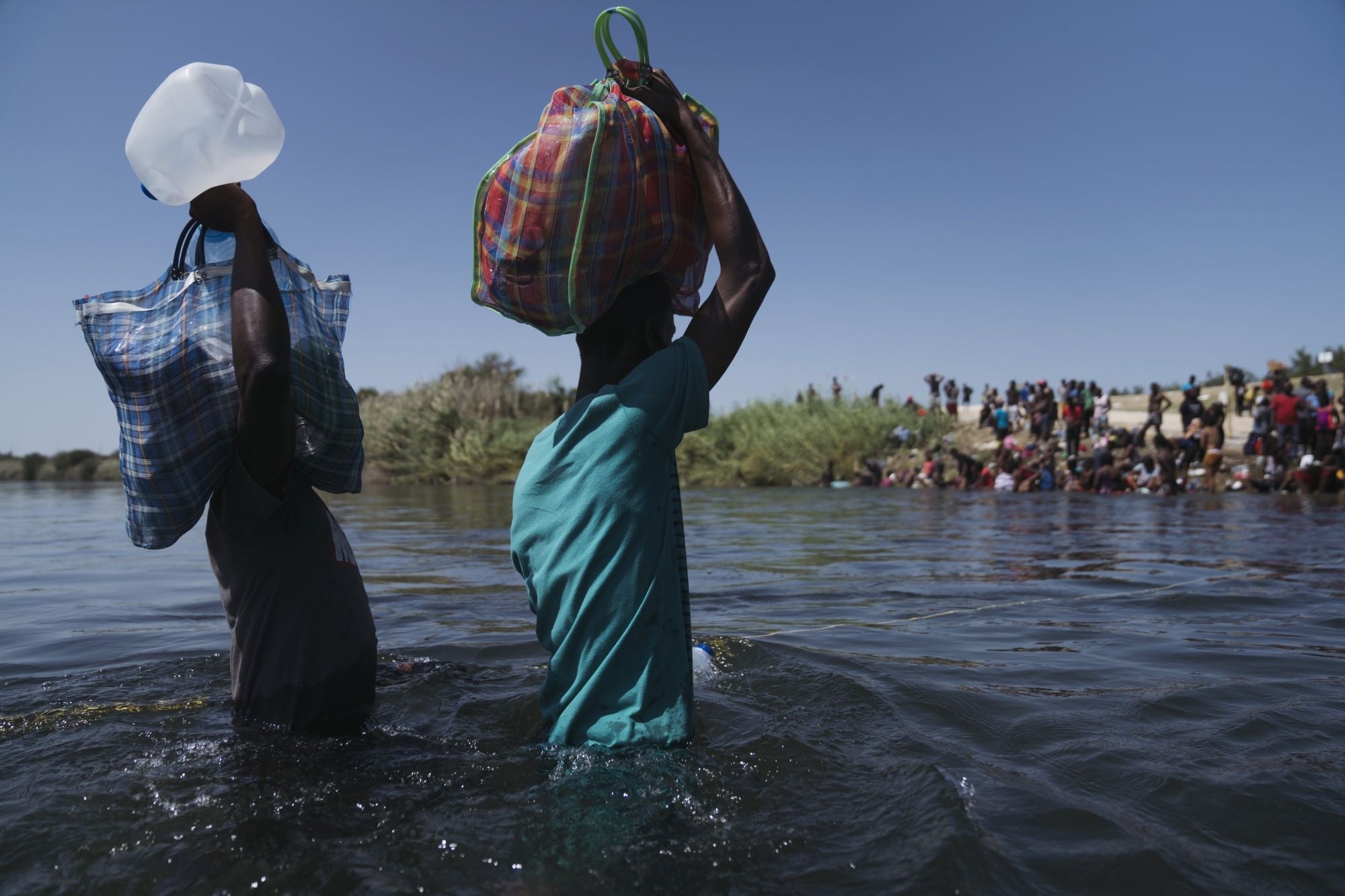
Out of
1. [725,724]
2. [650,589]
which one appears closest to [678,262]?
[650,589]

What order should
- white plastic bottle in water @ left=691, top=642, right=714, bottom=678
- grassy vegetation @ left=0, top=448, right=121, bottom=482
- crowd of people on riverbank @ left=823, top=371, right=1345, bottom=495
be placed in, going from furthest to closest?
grassy vegetation @ left=0, top=448, right=121, bottom=482 → crowd of people on riverbank @ left=823, top=371, right=1345, bottom=495 → white plastic bottle in water @ left=691, top=642, right=714, bottom=678

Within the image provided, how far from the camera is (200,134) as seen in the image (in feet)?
6.29

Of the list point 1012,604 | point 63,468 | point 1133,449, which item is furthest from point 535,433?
point 1012,604

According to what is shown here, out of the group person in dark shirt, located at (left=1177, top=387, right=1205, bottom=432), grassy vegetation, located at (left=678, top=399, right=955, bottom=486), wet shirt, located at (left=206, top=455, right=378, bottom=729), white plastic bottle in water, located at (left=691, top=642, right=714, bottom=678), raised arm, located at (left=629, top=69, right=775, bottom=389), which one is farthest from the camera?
grassy vegetation, located at (left=678, top=399, right=955, bottom=486)

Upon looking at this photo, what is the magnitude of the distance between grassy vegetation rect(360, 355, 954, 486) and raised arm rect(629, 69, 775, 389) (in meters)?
23.1

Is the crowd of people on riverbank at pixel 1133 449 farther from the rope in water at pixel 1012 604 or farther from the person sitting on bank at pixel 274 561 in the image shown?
the person sitting on bank at pixel 274 561

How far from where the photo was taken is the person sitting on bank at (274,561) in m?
1.85

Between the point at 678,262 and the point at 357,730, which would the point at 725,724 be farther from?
the point at 678,262

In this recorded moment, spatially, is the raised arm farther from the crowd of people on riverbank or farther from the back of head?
the crowd of people on riverbank

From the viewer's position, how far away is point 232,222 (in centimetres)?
200

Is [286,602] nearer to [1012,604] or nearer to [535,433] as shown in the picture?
[1012,604]

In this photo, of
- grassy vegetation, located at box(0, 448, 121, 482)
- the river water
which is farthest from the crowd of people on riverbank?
grassy vegetation, located at box(0, 448, 121, 482)

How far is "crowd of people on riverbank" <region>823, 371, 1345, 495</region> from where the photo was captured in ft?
54.7

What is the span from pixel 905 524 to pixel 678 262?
966 cm
